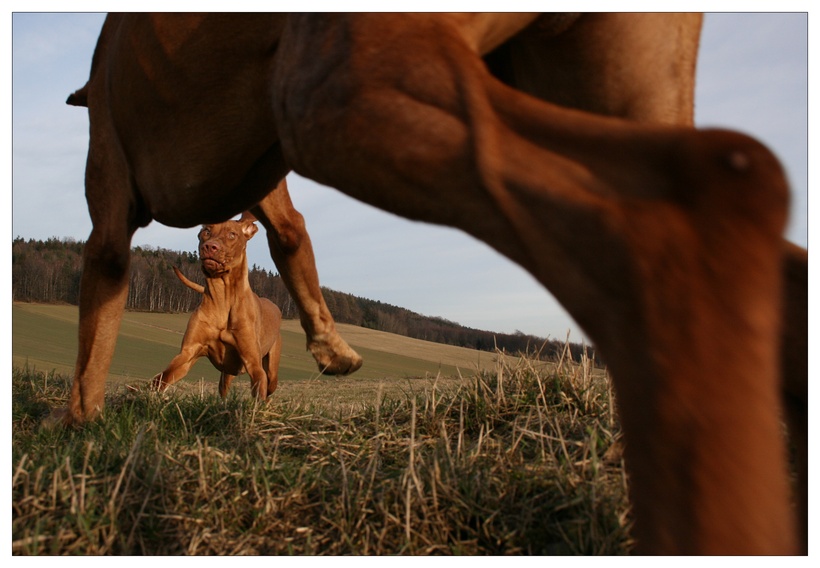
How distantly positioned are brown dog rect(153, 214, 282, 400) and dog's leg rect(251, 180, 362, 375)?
340 cm

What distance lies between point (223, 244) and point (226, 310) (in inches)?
27.5

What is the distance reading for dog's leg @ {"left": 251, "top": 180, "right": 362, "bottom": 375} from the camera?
3482 millimetres

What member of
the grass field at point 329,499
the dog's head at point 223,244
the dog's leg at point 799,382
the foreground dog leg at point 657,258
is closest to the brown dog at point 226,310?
the dog's head at point 223,244

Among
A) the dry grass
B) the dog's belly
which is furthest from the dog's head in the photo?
the dry grass

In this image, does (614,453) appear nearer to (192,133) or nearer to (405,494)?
(405,494)

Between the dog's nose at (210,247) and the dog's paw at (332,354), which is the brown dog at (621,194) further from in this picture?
the dog's nose at (210,247)

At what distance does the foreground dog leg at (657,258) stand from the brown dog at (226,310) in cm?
614

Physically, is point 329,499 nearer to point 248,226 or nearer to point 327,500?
point 327,500

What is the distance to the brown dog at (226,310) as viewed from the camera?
7188 millimetres

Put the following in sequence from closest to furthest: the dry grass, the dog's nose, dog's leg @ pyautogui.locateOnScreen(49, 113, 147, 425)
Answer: the dry grass → dog's leg @ pyautogui.locateOnScreen(49, 113, 147, 425) → the dog's nose

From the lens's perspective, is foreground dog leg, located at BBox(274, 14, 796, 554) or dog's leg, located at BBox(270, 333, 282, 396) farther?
dog's leg, located at BBox(270, 333, 282, 396)

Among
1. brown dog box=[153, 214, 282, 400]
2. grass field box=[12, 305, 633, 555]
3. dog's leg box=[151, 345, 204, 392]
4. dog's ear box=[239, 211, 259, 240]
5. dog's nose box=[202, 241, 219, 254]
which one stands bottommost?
grass field box=[12, 305, 633, 555]

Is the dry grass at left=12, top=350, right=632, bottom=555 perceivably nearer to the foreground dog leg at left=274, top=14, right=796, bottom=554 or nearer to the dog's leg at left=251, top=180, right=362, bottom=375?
the foreground dog leg at left=274, top=14, right=796, bottom=554

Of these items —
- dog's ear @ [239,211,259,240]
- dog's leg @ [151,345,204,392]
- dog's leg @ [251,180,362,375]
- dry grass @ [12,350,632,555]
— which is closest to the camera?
dry grass @ [12,350,632,555]
